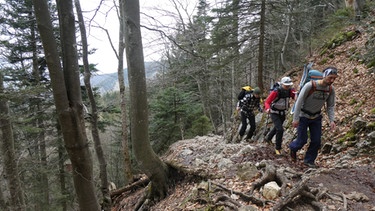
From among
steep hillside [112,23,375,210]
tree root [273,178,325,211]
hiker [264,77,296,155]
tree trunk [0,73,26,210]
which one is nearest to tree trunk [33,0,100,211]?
steep hillside [112,23,375,210]

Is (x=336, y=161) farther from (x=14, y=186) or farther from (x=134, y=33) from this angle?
(x=14, y=186)

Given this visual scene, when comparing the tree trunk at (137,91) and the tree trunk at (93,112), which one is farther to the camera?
the tree trunk at (93,112)

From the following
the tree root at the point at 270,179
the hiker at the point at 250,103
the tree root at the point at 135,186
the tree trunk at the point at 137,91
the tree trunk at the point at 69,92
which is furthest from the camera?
the tree root at the point at 135,186

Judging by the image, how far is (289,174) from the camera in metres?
4.52

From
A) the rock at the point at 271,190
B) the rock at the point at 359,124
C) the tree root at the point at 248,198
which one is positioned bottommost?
the tree root at the point at 248,198

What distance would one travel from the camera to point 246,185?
177 inches

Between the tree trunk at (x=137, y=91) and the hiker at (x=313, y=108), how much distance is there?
301 cm

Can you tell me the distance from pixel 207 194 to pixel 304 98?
8.56 feet

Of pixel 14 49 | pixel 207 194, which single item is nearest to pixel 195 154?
pixel 207 194

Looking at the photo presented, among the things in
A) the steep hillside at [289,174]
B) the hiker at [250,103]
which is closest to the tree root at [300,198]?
the steep hillside at [289,174]

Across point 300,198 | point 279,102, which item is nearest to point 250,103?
point 279,102

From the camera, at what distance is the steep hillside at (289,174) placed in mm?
3717

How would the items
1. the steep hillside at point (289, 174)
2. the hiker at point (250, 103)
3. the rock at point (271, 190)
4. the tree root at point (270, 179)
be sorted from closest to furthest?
the steep hillside at point (289, 174) < the rock at point (271, 190) < the tree root at point (270, 179) < the hiker at point (250, 103)

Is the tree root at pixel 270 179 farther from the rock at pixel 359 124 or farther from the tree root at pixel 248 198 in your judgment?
the rock at pixel 359 124
